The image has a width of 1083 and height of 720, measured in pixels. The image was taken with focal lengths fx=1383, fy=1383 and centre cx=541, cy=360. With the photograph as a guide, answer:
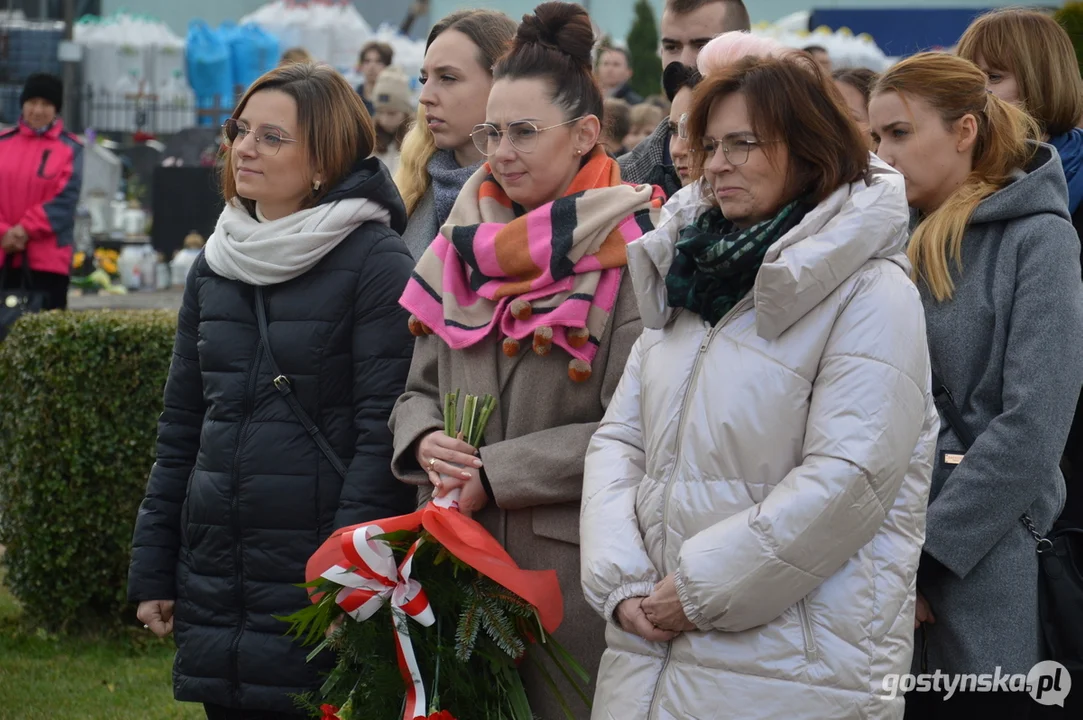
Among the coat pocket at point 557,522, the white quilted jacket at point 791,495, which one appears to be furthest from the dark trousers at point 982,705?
the coat pocket at point 557,522

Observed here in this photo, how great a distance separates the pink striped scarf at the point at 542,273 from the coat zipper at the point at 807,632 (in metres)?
0.82

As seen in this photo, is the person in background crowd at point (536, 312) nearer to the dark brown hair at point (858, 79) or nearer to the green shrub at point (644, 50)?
the dark brown hair at point (858, 79)

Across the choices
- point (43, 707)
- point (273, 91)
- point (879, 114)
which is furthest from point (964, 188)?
point (43, 707)

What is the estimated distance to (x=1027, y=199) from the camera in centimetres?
326

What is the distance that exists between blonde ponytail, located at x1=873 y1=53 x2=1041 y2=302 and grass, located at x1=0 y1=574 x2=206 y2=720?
11.3 ft

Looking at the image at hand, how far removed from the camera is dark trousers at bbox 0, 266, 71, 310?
33.3ft

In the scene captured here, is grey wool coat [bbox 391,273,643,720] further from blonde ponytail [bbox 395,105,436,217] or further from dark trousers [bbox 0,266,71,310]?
dark trousers [bbox 0,266,71,310]

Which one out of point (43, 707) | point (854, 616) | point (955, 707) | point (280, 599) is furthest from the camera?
point (43, 707)

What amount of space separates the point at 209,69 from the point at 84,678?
60.2 ft

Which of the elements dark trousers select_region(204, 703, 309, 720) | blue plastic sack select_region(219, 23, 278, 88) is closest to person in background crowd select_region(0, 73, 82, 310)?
dark trousers select_region(204, 703, 309, 720)

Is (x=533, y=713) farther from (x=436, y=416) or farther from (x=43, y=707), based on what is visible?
(x=43, y=707)

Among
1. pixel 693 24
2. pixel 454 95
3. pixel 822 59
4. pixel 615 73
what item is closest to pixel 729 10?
pixel 693 24

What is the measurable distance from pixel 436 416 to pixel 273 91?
1.03 metres

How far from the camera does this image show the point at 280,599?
3562mm
